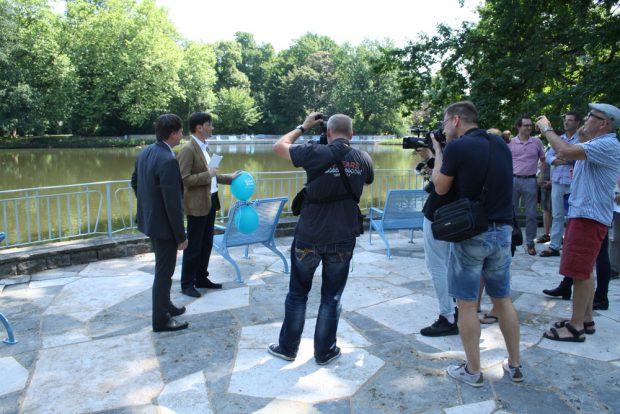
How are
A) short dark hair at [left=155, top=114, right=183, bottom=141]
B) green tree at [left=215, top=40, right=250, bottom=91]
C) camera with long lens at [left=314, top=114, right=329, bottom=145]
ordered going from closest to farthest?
camera with long lens at [left=314, top=114, right=329, bottom=145] → short dark hair at [left=155, top=114, right=183, bottom=141] → green tree at [left=215, top=40, right=250, bottom=91]

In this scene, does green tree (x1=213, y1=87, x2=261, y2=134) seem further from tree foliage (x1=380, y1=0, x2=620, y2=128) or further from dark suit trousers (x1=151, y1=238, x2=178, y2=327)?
dark suit trousers (x1=151, y1=238, x2=178, y2=327)

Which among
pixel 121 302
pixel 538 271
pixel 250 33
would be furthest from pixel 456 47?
pixel 250 33

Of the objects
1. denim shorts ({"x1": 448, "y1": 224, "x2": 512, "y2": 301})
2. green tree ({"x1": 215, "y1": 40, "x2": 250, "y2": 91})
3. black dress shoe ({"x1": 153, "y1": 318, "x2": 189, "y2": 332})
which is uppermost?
green tree ({"x1": 215, "y1": 40, "x2": 250, "y2": 91})

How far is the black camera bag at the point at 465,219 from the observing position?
2963 millimetres

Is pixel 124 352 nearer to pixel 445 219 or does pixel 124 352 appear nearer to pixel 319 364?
pixel 319 364

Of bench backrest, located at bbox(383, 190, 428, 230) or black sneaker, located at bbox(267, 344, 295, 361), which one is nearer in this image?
black sneaker, located at bbox(267, 344, 295, 361)

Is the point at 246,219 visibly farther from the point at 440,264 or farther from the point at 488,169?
the point at 488,169

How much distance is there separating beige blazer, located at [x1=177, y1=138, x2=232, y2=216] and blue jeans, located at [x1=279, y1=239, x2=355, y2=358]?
1735 mm

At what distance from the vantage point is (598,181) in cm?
389

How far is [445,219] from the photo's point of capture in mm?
3064

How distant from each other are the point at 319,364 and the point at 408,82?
34.9 ft

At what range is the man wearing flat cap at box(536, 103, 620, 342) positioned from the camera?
3.74m

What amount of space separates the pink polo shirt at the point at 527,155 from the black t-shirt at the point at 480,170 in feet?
14.1

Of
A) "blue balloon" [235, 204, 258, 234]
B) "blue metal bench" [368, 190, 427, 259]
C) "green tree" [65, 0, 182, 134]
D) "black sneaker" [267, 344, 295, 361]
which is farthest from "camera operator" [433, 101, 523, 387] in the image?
"green tree" [65, 0, 182, 134]
